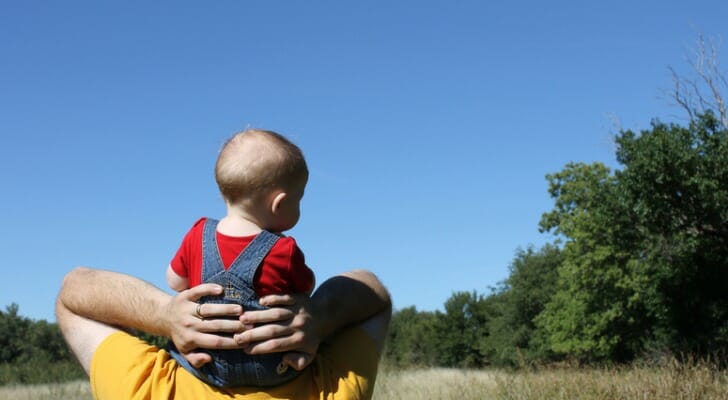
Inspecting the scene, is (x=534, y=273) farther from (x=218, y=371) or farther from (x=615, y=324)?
(x=218, y=371)

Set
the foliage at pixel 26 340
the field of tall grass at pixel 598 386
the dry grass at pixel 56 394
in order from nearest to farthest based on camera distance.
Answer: the field of tall grass at pixel 598 386 → the dry grass at pixel 56 394 → the foliage at pixel 26 340

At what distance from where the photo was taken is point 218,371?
60.1 inches

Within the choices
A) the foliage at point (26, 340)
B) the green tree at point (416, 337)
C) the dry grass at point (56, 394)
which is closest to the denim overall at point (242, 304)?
the dry grass at point (56, 394)

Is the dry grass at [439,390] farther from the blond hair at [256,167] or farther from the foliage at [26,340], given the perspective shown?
the foliage at [26,340]

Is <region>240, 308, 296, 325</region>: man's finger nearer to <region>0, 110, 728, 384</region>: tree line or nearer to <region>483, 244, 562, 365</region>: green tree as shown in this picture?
<region>0, 110, 728, 384</region>: tree line

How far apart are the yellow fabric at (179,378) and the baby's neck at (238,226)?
0.28 m

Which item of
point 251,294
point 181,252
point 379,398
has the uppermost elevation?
point 181,252

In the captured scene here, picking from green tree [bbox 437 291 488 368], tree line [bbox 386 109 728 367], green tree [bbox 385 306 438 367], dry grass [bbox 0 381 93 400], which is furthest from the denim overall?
green tree [bbox 437 291 488 368]

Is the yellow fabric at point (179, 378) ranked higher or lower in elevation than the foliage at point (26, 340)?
lower

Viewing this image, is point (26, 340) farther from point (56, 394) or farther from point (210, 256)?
point (210, 256)

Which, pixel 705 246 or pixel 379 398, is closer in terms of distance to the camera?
pixel 379 398

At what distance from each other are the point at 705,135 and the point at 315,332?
2383cm

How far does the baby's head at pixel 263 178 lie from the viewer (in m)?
1.60

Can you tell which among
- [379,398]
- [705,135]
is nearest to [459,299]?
[705,135]
